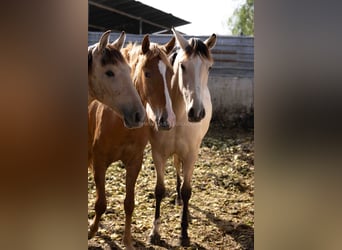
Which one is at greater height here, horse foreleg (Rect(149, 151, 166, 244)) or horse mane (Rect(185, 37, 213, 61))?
horse mane (Rect(185, 37, 213, 61))

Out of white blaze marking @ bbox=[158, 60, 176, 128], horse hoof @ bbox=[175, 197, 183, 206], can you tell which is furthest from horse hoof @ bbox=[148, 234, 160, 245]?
white blaze marking @ bbox=[158, 60, 176, 128]

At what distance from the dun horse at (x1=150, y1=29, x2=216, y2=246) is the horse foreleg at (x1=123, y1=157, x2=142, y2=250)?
0.09m

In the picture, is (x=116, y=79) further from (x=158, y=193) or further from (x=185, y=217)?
(x=185, y=217)

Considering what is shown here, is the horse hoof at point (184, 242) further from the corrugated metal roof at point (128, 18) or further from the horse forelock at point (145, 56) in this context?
the corrugated metal roof at point (128, 18)

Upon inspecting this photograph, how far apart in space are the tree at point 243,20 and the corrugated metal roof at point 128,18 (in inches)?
7.6

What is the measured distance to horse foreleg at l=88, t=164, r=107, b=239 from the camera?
4.79 ft

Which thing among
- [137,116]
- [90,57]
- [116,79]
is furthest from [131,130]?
[90,57]

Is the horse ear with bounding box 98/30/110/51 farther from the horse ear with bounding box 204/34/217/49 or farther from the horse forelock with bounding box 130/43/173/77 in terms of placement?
the horse ear with bounding box 204/34/217/49

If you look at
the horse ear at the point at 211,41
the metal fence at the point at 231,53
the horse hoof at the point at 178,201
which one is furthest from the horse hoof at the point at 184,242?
the horse ear at the point at 211,41
